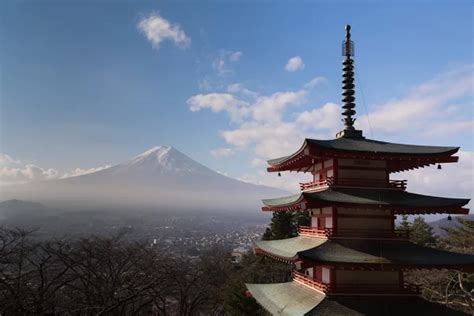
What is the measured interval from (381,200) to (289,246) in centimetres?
380

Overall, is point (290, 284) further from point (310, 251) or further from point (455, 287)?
point (455, 287)

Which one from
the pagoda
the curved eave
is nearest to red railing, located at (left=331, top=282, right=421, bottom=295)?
the pagoda

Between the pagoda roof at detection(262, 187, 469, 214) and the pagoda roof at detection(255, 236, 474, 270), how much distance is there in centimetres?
122

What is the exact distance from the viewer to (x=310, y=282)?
1312 cm

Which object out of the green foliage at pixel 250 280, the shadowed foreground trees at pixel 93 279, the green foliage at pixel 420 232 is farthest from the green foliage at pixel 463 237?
the shadowed foreground trees at pixel 93 279

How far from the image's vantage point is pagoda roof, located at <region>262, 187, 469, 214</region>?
38.6 ft

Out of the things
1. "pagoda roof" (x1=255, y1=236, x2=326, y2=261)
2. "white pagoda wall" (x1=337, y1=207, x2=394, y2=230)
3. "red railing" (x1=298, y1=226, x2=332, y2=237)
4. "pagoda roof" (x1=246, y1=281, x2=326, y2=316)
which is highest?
"white pagoda wall" (x1=337, y1=207, x2=394, y2=230)

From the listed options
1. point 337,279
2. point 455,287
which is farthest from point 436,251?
point 455,287

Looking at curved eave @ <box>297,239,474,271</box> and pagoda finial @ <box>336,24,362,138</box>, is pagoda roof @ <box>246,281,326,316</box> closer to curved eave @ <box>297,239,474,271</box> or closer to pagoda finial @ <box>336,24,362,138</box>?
curved eave @ <box>297,239,474,271</box>

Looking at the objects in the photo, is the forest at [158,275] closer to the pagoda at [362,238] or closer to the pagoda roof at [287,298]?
the pagoda roof at [287,298]

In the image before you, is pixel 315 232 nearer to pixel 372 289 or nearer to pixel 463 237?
pixel 372 289

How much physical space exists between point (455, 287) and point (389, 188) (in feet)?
76.9

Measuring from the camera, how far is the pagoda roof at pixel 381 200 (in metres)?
11.8

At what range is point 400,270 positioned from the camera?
12039 mm
